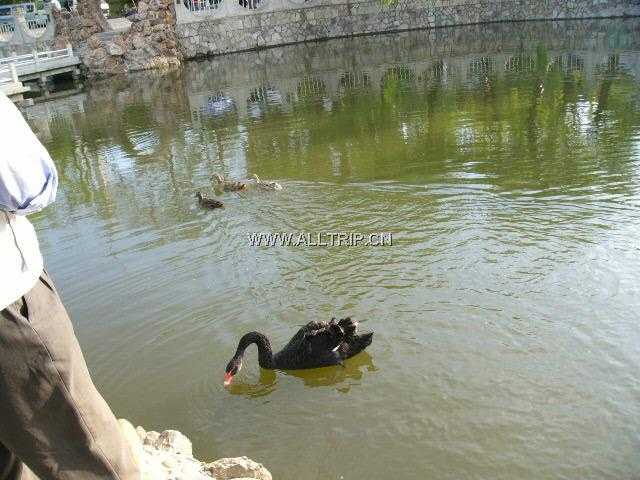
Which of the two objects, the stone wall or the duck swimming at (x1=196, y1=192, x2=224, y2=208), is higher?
the stone wall

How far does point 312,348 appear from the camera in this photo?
486 cm

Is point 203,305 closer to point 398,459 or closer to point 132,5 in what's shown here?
point 398,459

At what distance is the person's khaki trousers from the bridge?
21786mm

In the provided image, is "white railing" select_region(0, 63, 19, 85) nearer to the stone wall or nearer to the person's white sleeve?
the stone wall

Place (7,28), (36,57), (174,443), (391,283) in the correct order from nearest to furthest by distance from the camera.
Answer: (174,443), (391,283), (36,57), (7,28)

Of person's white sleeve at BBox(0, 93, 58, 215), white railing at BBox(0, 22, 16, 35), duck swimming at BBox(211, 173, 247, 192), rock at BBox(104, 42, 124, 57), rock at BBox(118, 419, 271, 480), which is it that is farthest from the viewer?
white railing at BBox(0, 22, 16, 35)

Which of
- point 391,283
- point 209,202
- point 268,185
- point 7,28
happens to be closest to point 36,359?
point 391,283

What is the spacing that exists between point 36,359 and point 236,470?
5.99 feet

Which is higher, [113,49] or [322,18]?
[322,18]

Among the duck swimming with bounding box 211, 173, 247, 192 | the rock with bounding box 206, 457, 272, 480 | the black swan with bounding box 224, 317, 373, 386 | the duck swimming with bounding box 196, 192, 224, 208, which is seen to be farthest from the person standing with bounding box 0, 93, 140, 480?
the duck swimming with bounding box 211, 173, 247, 192

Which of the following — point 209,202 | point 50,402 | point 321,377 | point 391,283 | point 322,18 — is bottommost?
point 321,377

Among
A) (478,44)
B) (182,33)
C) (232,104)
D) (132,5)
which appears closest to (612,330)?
(232,104)

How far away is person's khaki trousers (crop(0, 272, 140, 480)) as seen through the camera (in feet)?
6.63
